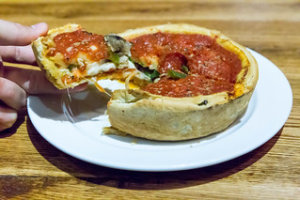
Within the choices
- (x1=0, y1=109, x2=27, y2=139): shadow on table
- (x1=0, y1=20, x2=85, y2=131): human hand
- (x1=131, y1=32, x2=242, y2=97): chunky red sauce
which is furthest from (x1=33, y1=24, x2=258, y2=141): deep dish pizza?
(x1=0, y1=109, x2=27, y2=139): shadow on table

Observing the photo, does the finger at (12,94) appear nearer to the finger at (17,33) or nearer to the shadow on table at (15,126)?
the shadow on table at (15,126)

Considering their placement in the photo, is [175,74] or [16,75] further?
[16,75]

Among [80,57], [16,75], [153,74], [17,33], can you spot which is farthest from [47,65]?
[153,74]

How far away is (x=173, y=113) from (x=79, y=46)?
80 cm

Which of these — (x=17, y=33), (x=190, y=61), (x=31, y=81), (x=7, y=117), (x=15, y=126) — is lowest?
(x=15, y=126)

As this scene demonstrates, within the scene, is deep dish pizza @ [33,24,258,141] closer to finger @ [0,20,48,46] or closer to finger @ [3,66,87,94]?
finger @ [0,20,48,46]

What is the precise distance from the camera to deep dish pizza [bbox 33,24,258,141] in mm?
1700

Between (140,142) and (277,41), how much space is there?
1.98m

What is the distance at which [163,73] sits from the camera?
218 cm

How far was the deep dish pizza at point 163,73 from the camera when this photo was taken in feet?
5.58

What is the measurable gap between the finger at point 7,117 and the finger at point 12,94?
35mm

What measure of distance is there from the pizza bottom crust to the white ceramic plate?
65 millimetres

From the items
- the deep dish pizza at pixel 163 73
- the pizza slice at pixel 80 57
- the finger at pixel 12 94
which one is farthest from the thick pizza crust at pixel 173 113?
the finger at pixel 12 94

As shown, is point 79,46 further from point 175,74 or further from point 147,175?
point 147,175
